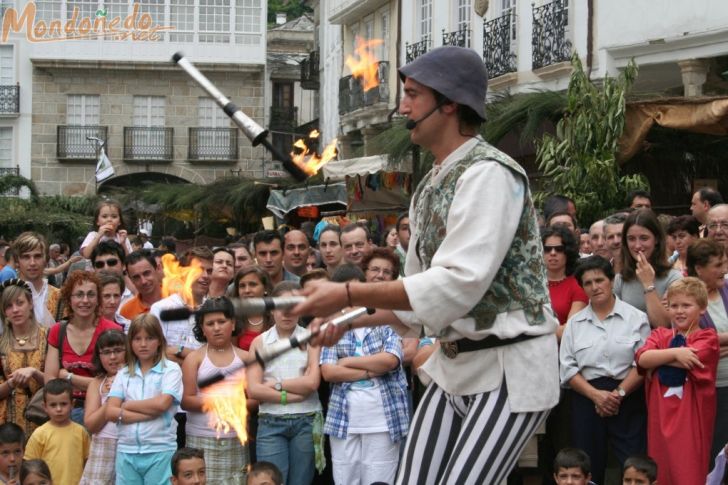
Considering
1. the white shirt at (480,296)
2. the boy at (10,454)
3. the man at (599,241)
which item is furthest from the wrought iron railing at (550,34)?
the white shirt at (480,296)

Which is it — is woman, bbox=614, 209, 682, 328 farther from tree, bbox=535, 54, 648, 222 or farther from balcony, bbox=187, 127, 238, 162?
balcony, bbox=187, 127, 238, 162

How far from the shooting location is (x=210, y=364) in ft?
23.1

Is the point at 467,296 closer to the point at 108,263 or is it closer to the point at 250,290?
the point at 250,290

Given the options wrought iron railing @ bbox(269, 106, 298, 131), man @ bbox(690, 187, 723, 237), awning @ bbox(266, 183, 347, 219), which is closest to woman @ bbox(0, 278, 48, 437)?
man @ bbox(690, 187, 723, 237)

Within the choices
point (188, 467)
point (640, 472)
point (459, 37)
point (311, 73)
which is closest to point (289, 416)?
point (188, 467)

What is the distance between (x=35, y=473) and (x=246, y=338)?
60.5 inches

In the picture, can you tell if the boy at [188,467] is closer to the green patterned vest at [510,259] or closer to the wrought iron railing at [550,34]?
the green patterned vest at [510,259]

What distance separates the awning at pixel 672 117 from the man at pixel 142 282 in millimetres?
4805

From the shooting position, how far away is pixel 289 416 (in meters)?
7.16

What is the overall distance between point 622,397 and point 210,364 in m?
2.46

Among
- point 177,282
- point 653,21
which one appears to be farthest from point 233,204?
point 177,282

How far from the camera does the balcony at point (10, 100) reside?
36.5 m

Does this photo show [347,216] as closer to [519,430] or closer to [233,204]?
[233,204]

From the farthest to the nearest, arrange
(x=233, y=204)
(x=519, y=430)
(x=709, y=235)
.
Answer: (x=233, y=204), (x=709, y=235), (x=519, y=430)
